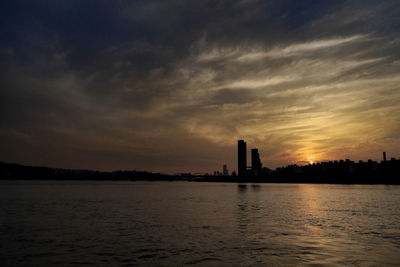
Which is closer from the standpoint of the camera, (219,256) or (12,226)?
(219,256)

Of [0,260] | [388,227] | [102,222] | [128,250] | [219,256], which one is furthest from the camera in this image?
[102,222]

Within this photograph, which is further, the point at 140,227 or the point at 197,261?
the point at 140,227

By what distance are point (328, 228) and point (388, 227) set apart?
6.94 meters

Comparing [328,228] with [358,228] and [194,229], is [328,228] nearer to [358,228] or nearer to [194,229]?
[358,228]

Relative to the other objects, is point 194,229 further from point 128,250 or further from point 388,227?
point 388,227

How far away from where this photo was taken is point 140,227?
32500 millimetres

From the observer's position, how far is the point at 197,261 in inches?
734

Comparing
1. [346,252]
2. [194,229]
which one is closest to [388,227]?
[346,252]

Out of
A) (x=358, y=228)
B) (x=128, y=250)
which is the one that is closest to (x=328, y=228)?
(x=358, y=228)

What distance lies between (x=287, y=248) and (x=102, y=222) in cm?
2246

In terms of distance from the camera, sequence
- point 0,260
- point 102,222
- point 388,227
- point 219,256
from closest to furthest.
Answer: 1. point 0,260
2. point 219,256
3. point 388,227
4. point 102,222

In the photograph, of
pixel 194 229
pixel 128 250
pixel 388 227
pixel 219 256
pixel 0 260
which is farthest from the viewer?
pixel 388 227

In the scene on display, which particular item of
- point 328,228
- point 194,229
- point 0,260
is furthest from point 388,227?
point 0,260

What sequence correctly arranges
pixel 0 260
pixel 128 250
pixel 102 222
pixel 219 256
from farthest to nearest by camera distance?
1. pixel 102 222
2. pixel 128 250
3. pixel 219 256
4. pixel 0 260
